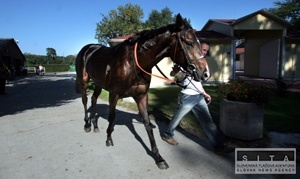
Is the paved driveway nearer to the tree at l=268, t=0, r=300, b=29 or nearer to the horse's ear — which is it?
the horse's ear

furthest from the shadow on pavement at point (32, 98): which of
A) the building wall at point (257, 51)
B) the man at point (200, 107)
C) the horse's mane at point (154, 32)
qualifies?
the building wall at point (257, 51)

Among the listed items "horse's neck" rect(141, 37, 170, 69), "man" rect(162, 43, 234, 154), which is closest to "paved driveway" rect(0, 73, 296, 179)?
"man" rect(162, 43, 234, 154)

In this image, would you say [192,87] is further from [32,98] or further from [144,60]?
[32,98]

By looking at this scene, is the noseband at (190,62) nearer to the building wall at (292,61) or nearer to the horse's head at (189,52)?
the horse's head at (189,52)

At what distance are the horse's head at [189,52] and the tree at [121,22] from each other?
118ft

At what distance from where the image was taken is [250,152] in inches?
153

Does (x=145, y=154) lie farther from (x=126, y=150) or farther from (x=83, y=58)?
(x=83, y=58)

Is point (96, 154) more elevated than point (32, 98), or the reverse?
point (32, 98)

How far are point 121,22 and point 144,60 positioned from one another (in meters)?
37.7

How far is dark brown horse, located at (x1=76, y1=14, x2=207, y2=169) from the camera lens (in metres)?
2.96

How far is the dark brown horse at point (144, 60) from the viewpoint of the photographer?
2.96m

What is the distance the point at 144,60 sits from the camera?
3.52m

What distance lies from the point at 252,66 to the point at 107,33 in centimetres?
2592

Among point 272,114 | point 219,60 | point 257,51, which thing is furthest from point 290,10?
point 272,114
